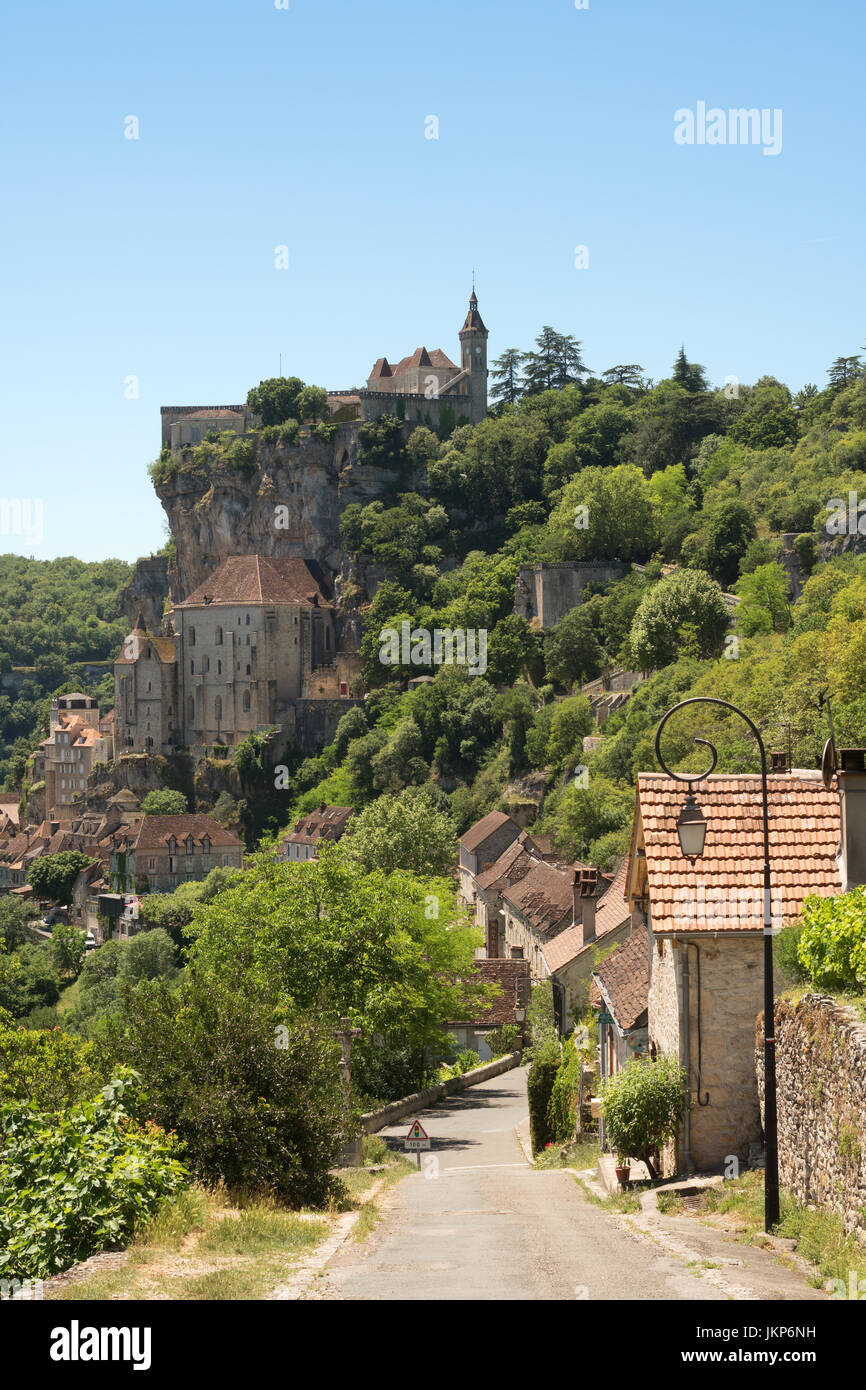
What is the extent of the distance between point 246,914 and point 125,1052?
56.2ft

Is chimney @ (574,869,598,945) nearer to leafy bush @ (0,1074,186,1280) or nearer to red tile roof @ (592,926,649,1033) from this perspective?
red tile roof @ (592,926,649,1033)

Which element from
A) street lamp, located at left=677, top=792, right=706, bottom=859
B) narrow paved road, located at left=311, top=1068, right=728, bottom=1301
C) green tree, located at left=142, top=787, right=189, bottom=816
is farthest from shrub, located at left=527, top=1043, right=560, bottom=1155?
green tree, located at left=142, top=787, right=189, bottom=816

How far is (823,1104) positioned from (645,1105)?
16.2 feet

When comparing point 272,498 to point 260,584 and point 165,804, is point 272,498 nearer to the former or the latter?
point 260,584

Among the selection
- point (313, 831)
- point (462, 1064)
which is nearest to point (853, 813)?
point (462, 1064)

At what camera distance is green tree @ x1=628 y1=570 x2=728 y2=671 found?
82.5 m

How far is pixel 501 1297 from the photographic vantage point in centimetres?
1141

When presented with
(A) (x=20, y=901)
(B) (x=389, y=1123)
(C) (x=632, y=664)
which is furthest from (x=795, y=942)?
(A) (x=20, y=901)

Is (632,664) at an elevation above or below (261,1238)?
above

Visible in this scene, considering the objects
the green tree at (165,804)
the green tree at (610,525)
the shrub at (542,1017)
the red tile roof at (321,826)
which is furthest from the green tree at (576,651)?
the shrub at (542,1017)

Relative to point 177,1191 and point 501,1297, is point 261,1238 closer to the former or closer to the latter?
point 177,1191

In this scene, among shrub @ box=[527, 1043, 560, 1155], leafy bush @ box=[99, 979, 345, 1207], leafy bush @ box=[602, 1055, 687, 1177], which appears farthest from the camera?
shrub @ box=[527, 1043, 560, 1155]

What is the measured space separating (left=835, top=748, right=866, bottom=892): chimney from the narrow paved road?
16.1 feet

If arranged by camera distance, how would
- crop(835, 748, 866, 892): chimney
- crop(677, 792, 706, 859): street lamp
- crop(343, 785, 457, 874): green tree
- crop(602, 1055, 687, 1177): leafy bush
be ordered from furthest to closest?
crop(343, 785, 457, 874): green tree, crop(602, 1055, 687, 1177): leafy bush, crop(835, 748, 866, 892): chimney, crop(677, 792, 706, 859): street lamp
